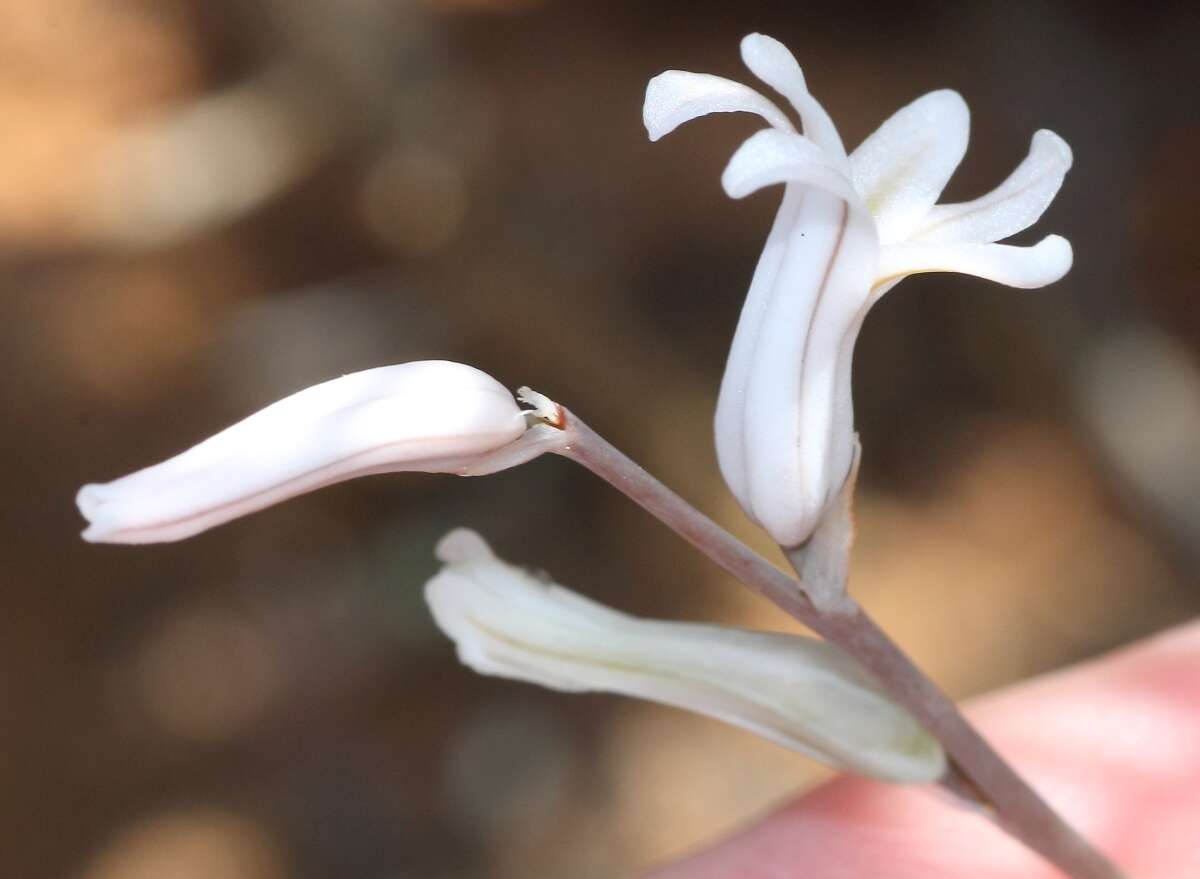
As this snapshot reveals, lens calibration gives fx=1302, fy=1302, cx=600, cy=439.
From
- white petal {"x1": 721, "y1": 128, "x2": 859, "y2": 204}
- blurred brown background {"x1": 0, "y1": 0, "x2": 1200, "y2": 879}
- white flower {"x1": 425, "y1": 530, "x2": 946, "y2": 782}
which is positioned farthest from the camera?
blurred brown background {"x1": 0, "y1": 0, "x2": 1200, "y2": 879}

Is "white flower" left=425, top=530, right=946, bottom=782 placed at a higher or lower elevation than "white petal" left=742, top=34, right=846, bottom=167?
lower

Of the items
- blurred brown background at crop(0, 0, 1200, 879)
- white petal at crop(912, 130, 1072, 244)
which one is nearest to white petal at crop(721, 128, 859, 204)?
white petal at crop(912, 130, 1072, 244)

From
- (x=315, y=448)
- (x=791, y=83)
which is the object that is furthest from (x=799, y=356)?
(x=315, y=448)

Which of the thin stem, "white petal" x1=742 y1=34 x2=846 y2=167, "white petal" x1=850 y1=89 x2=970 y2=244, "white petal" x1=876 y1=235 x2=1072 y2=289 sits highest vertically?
"white petal" x1=742 y1=34 x2=846 y2=167

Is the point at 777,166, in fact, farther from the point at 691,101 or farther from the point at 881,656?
the point at 881,656

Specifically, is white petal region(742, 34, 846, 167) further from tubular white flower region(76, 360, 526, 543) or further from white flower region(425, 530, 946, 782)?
white flower region(425, 530, 946, 782)

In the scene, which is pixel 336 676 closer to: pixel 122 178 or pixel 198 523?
pixel 122 178

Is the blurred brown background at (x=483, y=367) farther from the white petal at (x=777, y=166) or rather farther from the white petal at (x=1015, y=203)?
the white petal at (x=777, y=166)
